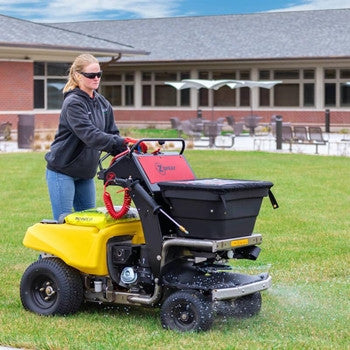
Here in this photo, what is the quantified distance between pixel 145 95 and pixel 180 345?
4514 centimetres

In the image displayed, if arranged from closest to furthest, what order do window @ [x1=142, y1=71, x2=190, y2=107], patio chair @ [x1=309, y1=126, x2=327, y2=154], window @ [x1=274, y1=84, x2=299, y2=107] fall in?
patio chair @ [x1=309, y1=126, x2=327, y2=154] → window @ [x1=274, y1=84, x2=299, y2=107] → window @ [x1=142, y1=71, x2=190, y2=107]

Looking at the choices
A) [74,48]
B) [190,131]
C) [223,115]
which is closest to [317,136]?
[190,131]

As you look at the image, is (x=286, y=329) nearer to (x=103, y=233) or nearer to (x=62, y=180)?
(x=103, y=233)

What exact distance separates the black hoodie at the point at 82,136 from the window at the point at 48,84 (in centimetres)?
3129

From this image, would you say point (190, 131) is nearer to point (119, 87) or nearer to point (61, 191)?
point (119, 87)

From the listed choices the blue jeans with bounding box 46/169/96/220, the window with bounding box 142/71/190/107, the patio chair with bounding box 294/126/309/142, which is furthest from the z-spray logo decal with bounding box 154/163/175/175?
the window with bounding box 142/71/190/107

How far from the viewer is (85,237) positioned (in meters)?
7.34

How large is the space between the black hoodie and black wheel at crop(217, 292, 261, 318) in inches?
56.3

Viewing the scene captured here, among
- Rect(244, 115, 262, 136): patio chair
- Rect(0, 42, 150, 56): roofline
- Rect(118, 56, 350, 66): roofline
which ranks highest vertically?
Rect(118, 56, 350, 66): roofline

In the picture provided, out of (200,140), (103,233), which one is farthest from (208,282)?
(200,140)

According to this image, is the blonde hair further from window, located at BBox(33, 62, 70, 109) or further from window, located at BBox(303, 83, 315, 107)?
window, located at BBox(303, 83, 315, 107)

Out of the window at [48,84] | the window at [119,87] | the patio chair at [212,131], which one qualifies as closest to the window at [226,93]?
the window at [119,87]

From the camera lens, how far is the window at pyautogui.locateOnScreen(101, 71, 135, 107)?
51.6 metres

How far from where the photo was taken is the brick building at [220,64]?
41062 mm
